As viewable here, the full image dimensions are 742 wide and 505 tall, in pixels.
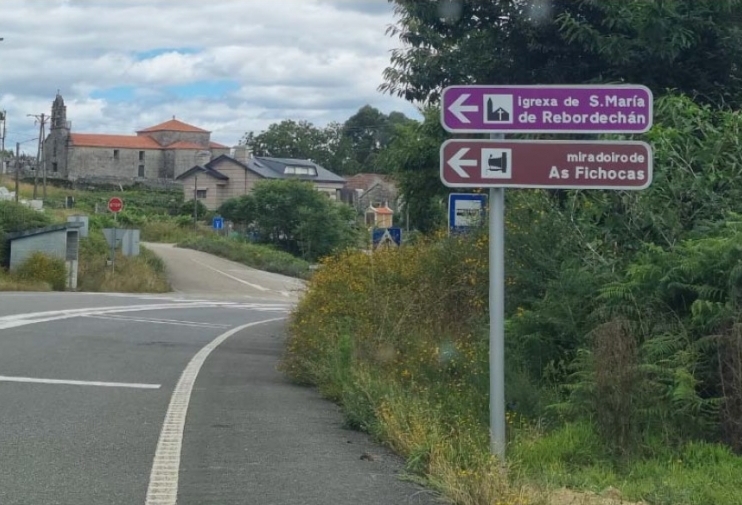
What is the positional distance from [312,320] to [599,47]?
15.8ft

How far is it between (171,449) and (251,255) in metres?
58.6

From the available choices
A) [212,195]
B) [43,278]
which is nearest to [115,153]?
[212,195]

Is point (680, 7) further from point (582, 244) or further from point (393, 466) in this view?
point (393, 466)

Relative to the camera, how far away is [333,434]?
865 centimetres

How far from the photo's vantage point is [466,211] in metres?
13.6

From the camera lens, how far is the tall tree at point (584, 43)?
1281cm

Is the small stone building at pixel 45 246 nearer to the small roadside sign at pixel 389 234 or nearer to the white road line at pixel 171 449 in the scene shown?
the small roadside sign at pixel 389 234

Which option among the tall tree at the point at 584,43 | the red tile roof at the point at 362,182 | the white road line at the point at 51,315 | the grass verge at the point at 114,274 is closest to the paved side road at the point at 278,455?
the tall tree at the point at 584,43

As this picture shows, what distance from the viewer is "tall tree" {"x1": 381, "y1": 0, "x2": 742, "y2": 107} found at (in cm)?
1281

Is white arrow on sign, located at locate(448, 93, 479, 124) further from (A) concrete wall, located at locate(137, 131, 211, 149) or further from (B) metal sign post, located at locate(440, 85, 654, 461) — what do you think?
(A) concrete wall, located at locate(137, 131, 211, 149)

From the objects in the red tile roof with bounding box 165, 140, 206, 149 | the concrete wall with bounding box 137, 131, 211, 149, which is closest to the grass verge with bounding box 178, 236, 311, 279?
the red tile roof with bounding box 165, 140, 206, 149

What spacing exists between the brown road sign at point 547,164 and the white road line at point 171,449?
2.65 metres

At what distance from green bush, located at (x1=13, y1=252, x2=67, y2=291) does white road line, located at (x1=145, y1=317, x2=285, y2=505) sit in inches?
Result: 1134

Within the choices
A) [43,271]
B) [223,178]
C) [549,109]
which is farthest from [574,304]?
[223,178]
